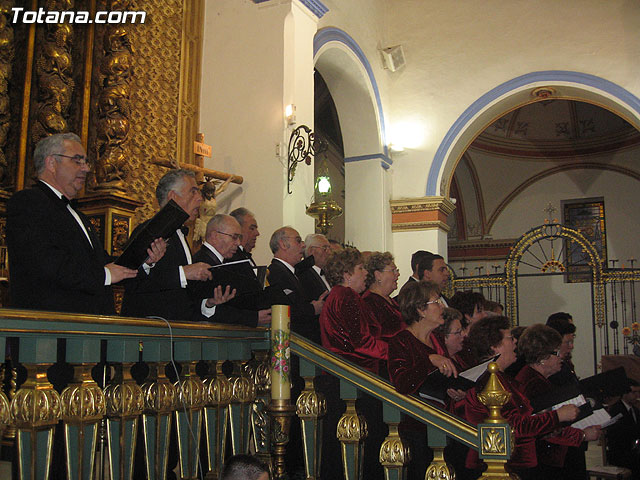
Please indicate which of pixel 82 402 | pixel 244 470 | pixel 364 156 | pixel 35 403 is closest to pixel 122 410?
pixel 82 402

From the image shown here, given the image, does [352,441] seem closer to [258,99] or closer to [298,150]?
[298,150]

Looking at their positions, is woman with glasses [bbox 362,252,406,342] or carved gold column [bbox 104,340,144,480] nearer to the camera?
carved gold column [bbox 104,340,144,480]

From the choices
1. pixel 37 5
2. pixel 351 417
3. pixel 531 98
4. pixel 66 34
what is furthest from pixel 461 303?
pixel 531 98

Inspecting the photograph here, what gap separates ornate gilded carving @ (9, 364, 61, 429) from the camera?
2.09 meters

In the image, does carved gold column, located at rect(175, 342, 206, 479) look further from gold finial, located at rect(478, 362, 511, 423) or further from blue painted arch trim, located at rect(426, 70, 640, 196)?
blue painted arch trim, located at rect(426, 70, 640, 196)

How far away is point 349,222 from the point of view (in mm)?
11117

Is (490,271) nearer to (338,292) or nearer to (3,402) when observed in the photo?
(338,292)

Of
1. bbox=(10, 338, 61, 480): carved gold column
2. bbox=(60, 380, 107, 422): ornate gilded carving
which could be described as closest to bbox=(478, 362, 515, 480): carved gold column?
bbox=(60, 380, 107, 422): ornate gilded carving

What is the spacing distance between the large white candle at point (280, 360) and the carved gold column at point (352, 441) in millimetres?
279

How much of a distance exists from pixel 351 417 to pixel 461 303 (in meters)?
2.33

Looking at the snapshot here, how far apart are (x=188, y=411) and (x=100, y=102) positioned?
4485 millimetres

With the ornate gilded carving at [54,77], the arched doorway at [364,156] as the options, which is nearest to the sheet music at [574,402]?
the ornate gilded carving at [54,77]

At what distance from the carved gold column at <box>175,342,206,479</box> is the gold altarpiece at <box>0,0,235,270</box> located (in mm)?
3606

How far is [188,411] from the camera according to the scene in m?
2.74
